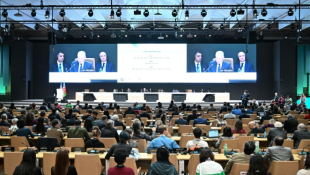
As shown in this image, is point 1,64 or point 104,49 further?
point 1,64

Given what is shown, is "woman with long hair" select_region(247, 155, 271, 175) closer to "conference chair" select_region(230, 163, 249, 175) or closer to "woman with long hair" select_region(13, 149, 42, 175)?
"conference chair" select_region(230, 163, 249, 175)

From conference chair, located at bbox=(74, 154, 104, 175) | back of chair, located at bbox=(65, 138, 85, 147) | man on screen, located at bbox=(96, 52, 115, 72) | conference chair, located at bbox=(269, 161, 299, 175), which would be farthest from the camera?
man on screen, located at bbox=(96, 52, 115, 72)

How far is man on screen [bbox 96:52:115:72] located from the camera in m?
27.3

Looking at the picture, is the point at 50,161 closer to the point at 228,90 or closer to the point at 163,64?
the point at 163,64

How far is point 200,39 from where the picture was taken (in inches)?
1093

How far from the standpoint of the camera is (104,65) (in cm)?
2748

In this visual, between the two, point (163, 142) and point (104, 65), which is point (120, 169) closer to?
point (163, 142)

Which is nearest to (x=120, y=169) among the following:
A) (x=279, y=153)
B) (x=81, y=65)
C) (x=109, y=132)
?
(x=279, y=153)

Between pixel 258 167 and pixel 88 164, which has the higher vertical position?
pixel 258 167

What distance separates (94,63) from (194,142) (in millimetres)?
22259

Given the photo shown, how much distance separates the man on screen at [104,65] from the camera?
89.7ft

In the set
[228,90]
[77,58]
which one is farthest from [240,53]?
[77,58]

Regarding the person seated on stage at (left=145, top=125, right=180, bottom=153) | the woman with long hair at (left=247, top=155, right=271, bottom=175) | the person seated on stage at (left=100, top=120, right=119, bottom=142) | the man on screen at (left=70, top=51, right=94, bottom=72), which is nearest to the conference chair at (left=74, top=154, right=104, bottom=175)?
the person seated on stage at (left=145, top=125, right=180, bottom=153)

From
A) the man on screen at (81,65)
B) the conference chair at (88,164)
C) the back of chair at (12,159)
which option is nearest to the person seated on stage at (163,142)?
the conference chair at (88,164)
